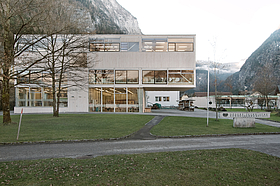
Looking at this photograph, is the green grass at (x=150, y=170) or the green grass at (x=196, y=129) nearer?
the green grass at (x=150, y=170)

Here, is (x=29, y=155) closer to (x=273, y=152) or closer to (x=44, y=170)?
(x=44, y=170)

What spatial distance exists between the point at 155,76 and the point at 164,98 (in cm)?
2962

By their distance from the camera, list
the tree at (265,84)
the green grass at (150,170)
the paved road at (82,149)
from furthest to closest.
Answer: the tree at (265,84) < the paved road at (82,149) < the green grass at (150,170)

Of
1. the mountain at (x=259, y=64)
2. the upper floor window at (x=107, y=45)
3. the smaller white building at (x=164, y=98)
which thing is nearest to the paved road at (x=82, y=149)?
the upper floor window at (x=107, y=45)

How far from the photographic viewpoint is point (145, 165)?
240 inches

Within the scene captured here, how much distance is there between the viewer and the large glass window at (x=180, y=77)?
31.3 metres

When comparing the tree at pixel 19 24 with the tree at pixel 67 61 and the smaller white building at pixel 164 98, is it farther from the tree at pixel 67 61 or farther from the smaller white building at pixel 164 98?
the smaller white building at pixel 164 98

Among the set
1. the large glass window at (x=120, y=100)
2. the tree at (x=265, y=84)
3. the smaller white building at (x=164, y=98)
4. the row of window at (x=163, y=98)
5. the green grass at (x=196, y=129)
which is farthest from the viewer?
the row of window at (x=163, y=98)

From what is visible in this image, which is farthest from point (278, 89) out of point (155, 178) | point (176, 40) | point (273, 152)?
point (155, 178)

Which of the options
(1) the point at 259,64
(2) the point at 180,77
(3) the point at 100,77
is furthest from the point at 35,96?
(1) the point at 259,64

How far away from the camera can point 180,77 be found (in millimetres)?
31406

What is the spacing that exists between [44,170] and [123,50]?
27.4m

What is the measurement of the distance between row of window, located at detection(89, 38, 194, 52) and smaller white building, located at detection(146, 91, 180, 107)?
28834 millimetres

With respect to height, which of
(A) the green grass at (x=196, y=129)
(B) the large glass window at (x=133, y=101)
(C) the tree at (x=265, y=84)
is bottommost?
(A) the green grass at (x=196, y=129)
